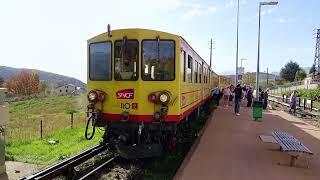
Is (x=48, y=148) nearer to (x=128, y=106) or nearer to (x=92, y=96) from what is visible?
(x=92, y=96)

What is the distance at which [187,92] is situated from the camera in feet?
39.2

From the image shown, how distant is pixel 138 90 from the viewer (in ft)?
33.1

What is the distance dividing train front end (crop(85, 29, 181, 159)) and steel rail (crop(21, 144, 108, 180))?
1019 millimetres

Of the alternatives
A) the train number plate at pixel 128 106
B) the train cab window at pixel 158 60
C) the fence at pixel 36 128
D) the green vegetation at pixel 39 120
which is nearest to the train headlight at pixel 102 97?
the train number plate at pixel 128 106

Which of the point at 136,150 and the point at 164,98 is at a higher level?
the point at 164,98

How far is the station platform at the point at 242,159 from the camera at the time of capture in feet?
29.6

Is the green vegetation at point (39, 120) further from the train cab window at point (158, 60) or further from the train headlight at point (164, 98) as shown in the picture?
the train headlight at point (164, 98)

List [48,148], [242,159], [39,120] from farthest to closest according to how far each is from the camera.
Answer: [39,120] < [48,148] < [242,159]

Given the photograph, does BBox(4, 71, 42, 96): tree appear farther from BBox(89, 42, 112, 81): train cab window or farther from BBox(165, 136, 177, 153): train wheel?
BBox(165, 136, 177, 153): train wheel

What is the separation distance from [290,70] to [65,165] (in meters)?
A: 106

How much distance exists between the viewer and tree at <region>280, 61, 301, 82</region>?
358ft

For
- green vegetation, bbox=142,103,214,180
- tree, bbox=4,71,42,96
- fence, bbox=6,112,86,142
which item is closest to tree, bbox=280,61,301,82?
tree, bbox=4,71,42,96

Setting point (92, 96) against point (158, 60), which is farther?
point (92, 96)

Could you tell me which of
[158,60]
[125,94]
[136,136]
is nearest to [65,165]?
[136,136]
